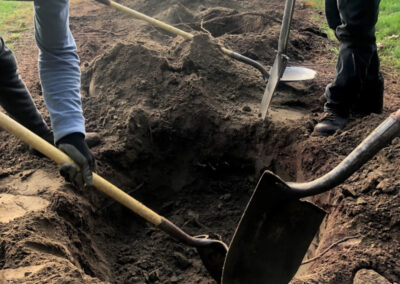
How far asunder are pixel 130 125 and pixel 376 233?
2123 mm

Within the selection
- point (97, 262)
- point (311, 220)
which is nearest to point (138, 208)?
point (97, 262)

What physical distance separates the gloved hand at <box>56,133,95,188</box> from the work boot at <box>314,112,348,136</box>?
77.3 inches

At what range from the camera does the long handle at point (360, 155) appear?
1.76m

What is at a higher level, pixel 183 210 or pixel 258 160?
pixel 258 160

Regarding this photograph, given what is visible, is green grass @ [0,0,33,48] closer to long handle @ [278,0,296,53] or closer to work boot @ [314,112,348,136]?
long handle @ [278,0,296,53]

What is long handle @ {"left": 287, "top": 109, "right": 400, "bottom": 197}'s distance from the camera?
1.76 meters

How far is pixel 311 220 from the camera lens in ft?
6.73

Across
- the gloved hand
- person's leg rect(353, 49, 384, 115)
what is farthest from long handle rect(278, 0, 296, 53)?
the gloved hand

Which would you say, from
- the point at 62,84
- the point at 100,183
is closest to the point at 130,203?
the point at 100,183

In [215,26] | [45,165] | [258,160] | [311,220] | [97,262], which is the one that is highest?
[215,26]

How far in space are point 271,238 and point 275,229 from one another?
0.06 meters

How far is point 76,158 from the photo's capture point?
2057 mm

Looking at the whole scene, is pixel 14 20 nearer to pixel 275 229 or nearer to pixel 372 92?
pixel 372 92

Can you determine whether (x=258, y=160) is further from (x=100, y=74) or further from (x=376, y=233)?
(x=100, y=74)
